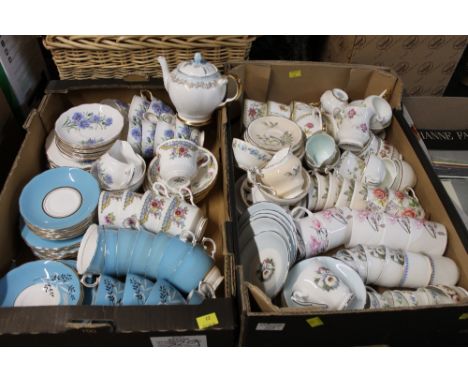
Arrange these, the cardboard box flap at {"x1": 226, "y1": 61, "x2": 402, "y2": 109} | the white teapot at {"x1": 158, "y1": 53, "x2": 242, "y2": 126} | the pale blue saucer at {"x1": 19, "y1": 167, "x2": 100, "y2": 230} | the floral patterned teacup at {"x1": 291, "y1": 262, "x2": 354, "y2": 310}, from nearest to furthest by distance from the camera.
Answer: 1. the floral patterned teacup at {"x1": 291, "y1": 262, "x2": 354, "y2": 310}
2. the pale blue saucer at {"x1": 19, "y1": 167, "x2": 100, "y2": 230}
3. the white teapot at {"x1": 158, "y1": 53, "x2": 242, "y2": 126}
4. the cardboard box flap at {"x1": 226, "y1": 61, "x2": 402, "y2": 109}

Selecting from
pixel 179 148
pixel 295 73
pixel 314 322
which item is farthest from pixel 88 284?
pixel 295 73

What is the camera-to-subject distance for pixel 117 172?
1011mm

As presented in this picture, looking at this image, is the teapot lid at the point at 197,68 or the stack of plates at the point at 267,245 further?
the teapot lid at the point at 197,68

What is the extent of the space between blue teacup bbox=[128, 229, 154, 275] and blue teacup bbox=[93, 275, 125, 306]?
1.8 inches

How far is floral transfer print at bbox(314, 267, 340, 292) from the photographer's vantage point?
0.85 m

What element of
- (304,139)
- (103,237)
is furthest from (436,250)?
(103,237)

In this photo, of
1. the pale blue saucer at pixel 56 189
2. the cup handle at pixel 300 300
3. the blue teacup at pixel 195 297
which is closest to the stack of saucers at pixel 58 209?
the pale blue saucer at pixel 56 189

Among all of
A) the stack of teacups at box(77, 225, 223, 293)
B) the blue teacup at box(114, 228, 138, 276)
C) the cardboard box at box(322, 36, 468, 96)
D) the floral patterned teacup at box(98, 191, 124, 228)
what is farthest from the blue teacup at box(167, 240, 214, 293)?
the cardboard box at box(322, 36, 468, 96)

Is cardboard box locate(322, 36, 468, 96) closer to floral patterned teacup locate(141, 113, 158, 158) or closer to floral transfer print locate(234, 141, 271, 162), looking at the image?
floral transfer print locate(234, 141, 271, 162)

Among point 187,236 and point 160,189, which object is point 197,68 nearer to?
point 160,189

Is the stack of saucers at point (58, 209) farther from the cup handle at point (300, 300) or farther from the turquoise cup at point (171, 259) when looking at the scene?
the cup handle at point (300, 300)

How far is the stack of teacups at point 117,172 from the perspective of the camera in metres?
1.01

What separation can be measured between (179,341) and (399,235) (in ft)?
2.11

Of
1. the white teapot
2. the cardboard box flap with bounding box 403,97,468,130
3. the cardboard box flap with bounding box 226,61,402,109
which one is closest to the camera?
the white teapot
